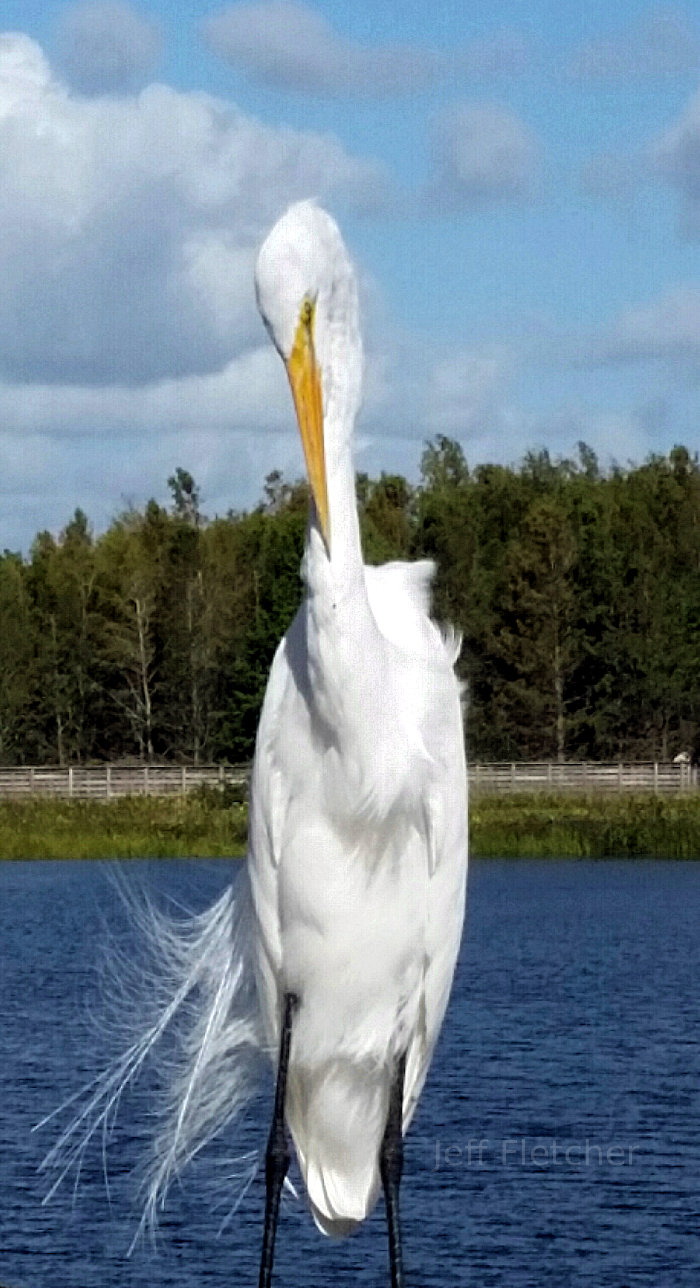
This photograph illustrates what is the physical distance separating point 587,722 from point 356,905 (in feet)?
188

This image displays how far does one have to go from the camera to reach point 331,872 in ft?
21.9

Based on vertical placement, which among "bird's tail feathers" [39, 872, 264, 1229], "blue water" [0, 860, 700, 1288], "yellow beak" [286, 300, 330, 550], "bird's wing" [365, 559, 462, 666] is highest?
"yellow beak" [286, 300, 330, 550]

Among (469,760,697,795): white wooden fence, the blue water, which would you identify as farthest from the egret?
(469,760,697,795): white wooden fence

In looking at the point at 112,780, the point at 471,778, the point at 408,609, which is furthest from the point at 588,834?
the point at 408,609

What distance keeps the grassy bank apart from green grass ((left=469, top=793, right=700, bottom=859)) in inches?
0.7

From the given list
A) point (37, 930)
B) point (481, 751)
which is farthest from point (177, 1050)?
point (481, 751)

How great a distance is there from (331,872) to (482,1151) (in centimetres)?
1052

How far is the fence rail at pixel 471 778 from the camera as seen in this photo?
54.9 meters

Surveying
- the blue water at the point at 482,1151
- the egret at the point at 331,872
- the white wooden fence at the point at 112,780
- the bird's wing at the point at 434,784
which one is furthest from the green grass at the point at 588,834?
the bird's wing at the point at 434,784

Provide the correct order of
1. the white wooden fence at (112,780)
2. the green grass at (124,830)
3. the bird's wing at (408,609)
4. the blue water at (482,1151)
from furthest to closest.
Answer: the white wooden fence at (112,780)
the green grass at (124,830)
the blue water at (482,1151)
the bird's wing at (408,609)

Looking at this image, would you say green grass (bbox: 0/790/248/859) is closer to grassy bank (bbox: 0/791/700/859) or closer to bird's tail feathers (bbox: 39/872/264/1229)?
grassy bank (bbox: 0/791/700/859)

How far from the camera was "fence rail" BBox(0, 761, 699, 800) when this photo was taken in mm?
54875

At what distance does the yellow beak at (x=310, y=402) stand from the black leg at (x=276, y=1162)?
1.74 meters

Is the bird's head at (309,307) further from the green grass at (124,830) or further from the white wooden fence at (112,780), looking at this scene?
the white wooden fence at (112,780)
